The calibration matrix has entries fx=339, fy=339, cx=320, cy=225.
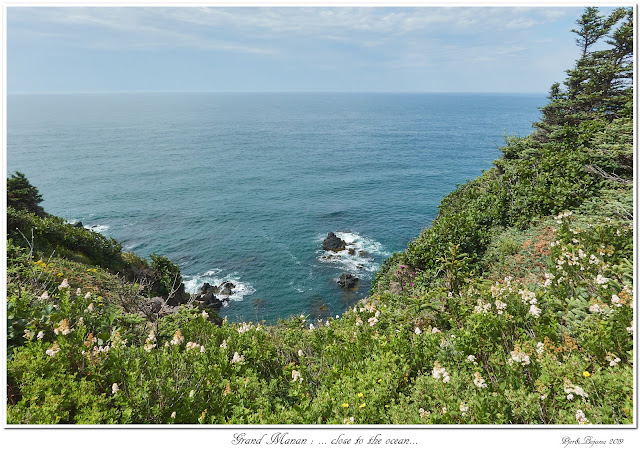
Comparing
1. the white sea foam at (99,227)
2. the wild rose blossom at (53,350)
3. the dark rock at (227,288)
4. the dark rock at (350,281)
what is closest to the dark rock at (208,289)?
the dark rock at (227,288)

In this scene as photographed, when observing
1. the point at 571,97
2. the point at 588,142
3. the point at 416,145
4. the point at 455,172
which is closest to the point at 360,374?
the point at 588,142

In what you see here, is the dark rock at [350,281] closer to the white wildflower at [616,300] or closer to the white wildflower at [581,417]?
the white wildflower at [616,300]

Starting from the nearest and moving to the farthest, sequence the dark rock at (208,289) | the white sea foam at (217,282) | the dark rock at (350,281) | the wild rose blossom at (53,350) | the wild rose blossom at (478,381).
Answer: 1. the wild rose blossom at (478,381)
2. the wild rose blossom at (53,350)
3. the dark rock at (208,289)
4. the white sea foam at (217,282)
5. the dark rock at (350,281)

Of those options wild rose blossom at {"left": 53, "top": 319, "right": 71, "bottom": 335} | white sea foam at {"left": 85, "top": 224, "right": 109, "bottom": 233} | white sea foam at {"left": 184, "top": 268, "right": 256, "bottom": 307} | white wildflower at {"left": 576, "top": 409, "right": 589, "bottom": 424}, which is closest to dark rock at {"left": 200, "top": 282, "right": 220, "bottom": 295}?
white sea foam at {"left": 184, "top": 268, "right": 256, "bottom": 307}

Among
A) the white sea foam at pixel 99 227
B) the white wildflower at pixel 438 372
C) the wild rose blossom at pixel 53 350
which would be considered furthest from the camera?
the white sea foam at pixel 99 227

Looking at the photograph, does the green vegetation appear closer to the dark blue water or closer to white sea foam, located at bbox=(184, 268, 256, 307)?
the dark blue water

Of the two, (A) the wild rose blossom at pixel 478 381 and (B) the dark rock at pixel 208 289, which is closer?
(A) the wild rose blossom at pixel 478 381

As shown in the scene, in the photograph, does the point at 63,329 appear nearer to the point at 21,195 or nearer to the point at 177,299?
the point at 177,299
